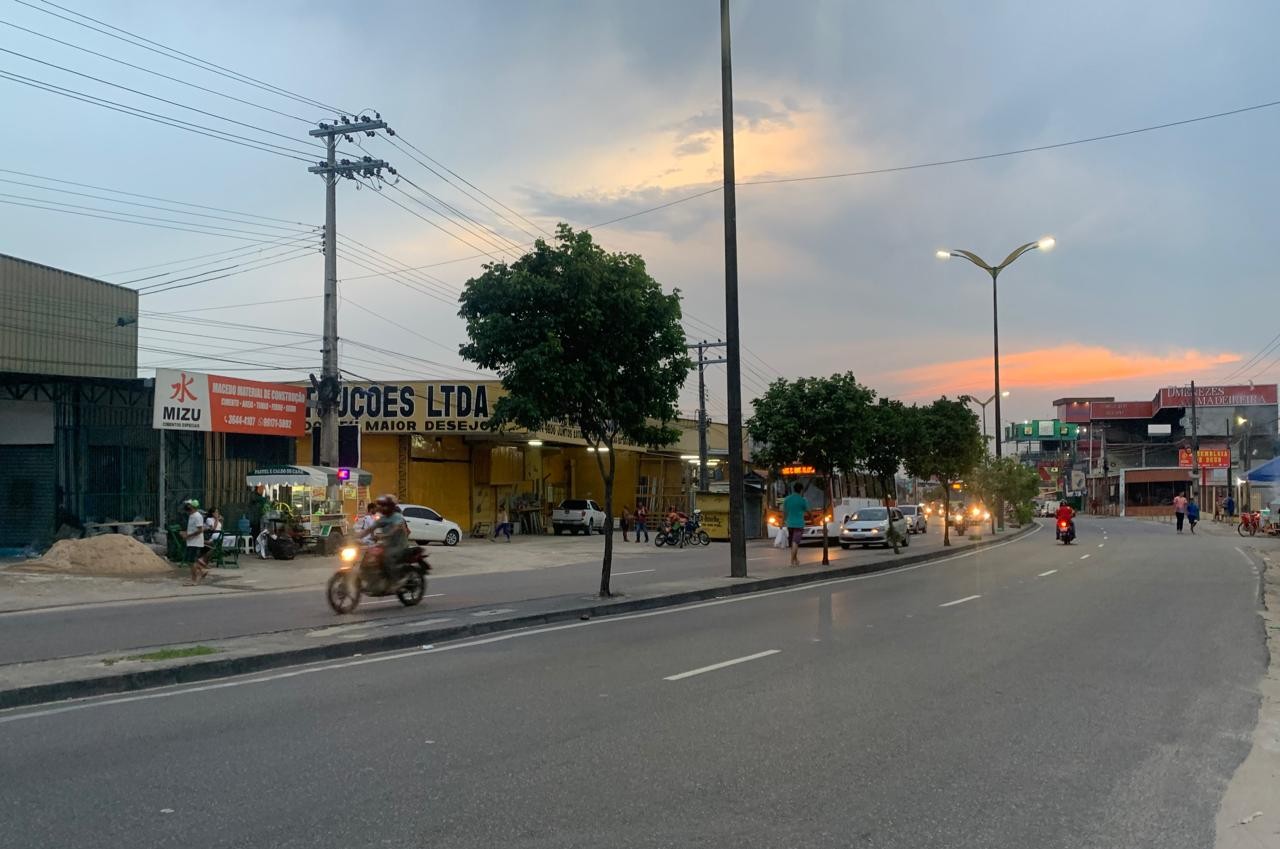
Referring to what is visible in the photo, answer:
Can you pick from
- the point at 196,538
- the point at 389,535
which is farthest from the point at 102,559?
the point at 389,535

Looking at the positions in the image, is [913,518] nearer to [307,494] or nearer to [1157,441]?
[307,494]

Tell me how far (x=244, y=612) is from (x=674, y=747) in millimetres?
11343

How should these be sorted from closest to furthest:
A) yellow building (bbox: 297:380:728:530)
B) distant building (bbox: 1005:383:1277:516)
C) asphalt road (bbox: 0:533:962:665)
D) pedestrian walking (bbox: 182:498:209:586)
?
asphalt road (bbox: 0:533:962:665) → pedestrian walking (bbox: 182:498:209:586) → yellow building (bbox: 297:380:728:530) → distant building (bbox: 1005:383:1277:516)

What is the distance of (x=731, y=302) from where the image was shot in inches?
810

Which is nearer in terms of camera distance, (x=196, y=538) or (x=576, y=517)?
(x=196, y=538)

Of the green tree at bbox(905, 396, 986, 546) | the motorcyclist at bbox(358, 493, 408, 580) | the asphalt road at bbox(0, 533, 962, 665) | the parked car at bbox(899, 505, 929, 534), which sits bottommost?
the parked car at bbox(899, 505, 929, 534)

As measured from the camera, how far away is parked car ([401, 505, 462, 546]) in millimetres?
35219

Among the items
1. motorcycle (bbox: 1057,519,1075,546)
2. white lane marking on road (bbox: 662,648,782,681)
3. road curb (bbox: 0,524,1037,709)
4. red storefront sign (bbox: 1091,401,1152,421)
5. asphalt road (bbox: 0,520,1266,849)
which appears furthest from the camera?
red storefront sign (bbox: 1091,401,1152,421)

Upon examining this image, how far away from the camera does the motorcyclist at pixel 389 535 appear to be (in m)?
15.1

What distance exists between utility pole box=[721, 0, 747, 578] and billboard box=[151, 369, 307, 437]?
15292 mm

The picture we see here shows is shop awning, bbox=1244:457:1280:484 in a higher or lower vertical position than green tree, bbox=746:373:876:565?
lower

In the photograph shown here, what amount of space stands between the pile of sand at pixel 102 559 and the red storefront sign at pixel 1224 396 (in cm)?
9471

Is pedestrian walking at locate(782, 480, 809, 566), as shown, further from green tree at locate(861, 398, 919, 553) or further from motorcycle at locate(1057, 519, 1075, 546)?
motorcycle at locate(1057, 519, 1075, 546)

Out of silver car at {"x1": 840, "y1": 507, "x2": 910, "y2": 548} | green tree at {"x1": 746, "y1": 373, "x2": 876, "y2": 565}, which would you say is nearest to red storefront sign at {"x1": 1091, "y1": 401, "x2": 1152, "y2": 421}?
silver car at {"x1": 840, "y1": 507, "x2": 910, "y2": 548}
